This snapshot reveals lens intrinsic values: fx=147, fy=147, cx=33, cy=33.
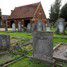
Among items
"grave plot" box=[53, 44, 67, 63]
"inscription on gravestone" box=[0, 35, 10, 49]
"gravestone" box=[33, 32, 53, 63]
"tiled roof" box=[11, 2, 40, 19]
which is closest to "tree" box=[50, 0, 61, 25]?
"tiled roof" box=[11, 2, 40, 19]

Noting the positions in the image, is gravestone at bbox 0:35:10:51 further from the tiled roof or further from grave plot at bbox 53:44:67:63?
the tiled roof

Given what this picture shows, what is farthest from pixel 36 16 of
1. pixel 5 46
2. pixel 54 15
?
pixel 5 46

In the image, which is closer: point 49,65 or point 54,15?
A: point 49,65

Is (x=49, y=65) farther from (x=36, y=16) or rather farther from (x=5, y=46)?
(x=36, y=16)

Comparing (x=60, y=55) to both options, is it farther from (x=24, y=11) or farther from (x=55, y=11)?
(x=55, y=11)

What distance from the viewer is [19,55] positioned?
8.28 meters

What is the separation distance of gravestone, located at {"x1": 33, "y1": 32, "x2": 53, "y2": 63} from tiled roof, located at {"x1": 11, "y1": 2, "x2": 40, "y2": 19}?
28714 millimetres

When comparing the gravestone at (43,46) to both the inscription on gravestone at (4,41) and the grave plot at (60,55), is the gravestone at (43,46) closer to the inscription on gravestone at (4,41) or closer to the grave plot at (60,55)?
the grave plot at (60,55)

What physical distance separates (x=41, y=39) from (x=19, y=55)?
6.40 feet

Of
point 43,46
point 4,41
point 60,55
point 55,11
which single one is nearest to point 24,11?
point 55,11

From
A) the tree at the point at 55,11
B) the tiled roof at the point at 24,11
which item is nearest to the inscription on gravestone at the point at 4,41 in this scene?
the tiled roof at the point at 24,11

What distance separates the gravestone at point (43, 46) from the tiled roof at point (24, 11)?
94.2ft

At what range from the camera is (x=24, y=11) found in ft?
124

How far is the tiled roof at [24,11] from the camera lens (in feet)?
120
